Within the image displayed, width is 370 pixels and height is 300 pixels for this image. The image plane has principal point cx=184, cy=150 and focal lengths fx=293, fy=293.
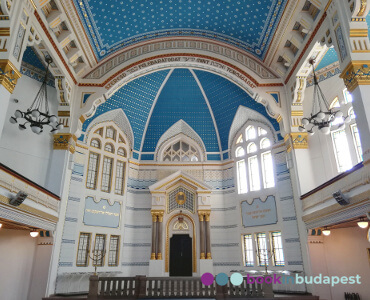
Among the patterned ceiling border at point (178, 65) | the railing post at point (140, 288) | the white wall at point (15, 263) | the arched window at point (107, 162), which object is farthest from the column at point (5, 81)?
the arched window at point (107, 162)

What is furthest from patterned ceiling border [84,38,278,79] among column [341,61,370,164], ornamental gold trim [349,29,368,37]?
column [341,61,370,164]

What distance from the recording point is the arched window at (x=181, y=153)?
17000 millimetres

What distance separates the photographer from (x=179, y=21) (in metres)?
13.0

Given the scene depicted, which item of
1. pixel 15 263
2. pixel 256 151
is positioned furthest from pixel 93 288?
pixel 256 151

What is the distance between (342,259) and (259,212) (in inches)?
161

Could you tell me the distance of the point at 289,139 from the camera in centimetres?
1269

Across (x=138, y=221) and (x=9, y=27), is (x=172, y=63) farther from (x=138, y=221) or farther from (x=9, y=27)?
(x=138, y=221)

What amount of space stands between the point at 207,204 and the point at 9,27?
36.6ft

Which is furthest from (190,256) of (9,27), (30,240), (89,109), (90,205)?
(9,27)

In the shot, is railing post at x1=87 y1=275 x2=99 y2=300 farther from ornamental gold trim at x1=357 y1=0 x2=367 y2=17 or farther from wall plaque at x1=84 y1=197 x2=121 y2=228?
ornamental gold trim at x1=357 y1=0 x2=367 y2=17

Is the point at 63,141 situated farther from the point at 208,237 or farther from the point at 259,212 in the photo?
the point at 259,212

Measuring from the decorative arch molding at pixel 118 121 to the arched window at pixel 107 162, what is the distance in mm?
326

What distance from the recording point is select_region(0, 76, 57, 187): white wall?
10.9 metres

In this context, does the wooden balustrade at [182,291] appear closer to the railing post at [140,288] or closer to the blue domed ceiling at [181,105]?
the railing post at [140,288]
